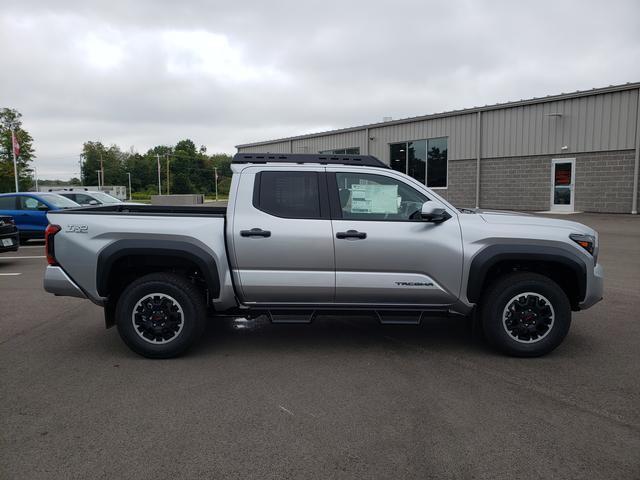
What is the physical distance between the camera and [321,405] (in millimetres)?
3932

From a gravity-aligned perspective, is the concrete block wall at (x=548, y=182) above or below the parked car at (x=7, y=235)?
above

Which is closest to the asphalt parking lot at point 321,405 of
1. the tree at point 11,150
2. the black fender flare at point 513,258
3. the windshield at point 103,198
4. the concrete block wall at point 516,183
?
the black fender flare at point 513,258

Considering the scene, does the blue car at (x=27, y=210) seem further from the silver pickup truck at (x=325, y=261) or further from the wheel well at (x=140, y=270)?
the silver pickup truck at (x=325, y=261)

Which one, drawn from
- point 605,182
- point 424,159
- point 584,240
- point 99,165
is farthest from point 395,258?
point 99,165

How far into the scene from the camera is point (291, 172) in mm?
5195

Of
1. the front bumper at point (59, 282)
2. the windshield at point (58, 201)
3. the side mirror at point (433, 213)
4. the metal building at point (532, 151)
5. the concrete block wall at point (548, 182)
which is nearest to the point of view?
the side mirror at point (433, 213)

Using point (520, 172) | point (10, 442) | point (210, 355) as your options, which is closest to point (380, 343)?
point (210, 355)

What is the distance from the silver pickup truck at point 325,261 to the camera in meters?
4.93

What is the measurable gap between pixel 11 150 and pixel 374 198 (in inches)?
2153

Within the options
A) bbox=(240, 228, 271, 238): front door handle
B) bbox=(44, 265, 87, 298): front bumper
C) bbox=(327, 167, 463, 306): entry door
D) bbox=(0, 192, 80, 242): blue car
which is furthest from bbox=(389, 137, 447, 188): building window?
bbox=(44, 265, 87, 298): front bumper

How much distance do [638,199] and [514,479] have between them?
798 inches

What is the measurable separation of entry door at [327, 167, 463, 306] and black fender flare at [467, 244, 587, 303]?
148 millimetres

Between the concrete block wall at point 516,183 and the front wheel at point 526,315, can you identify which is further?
the concrete block wall at point 516,183

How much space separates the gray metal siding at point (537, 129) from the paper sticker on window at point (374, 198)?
1830cm
